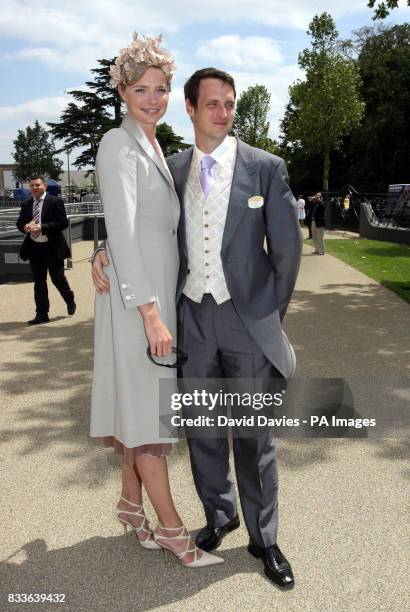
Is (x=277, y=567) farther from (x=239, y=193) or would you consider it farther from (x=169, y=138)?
(x=169, y=138)

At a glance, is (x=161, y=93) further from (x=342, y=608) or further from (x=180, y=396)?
(x=342, y=608)

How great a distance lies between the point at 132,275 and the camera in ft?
8.16

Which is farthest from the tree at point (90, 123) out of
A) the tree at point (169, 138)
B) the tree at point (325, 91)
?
the tree at point (325, 91)

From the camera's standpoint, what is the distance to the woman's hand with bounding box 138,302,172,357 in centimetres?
252

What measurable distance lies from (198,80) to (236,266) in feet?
2.60

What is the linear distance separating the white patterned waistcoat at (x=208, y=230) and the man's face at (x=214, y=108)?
0.38 ft

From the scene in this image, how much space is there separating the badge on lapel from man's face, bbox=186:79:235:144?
314mm

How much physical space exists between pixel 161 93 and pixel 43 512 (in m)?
2.20

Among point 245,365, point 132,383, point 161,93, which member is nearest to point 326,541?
point 245,365

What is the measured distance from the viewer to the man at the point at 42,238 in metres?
8.27

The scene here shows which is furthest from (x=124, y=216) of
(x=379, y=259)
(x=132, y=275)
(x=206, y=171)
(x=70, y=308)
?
(x=379, y=259)

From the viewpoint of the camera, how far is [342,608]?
2525mm

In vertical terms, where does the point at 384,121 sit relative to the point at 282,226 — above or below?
above

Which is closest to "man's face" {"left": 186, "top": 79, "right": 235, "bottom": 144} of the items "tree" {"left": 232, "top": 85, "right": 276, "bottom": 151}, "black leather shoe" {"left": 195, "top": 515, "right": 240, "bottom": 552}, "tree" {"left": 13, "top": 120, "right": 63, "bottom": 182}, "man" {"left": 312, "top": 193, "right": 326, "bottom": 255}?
"black leather shoe" {"left": 195, "top": 515, "right": 240, "bottom": 552}
